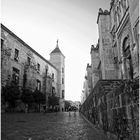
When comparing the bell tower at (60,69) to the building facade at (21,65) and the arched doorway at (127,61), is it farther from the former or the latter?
the arched doorway at (127,61)

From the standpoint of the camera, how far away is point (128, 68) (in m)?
8.95

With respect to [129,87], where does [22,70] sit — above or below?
above

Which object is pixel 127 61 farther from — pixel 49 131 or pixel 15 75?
pixel 15 75

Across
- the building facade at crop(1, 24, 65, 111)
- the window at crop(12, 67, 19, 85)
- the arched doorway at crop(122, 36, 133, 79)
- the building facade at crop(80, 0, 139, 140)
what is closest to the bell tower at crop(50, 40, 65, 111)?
the building facade at crop(1, 24, 65, 111)

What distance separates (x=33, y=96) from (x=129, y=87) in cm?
2096

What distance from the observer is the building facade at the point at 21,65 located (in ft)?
62.7

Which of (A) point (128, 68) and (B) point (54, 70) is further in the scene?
(B) point (54, 70)

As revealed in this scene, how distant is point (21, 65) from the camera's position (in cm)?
2291

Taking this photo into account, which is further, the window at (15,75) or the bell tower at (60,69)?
the bell tower at (60,69)

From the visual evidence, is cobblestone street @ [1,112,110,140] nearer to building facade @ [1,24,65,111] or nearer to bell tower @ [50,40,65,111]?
building facade @ [1,24,65,111]

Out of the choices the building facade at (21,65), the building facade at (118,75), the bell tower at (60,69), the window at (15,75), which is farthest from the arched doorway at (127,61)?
the bell tower at (60,69)

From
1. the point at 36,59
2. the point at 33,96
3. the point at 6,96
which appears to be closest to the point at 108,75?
the point at 6,96

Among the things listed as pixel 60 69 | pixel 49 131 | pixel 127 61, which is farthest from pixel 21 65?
pixel 49 131

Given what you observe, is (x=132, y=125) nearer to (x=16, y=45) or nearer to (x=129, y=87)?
(x=129, y=87)
